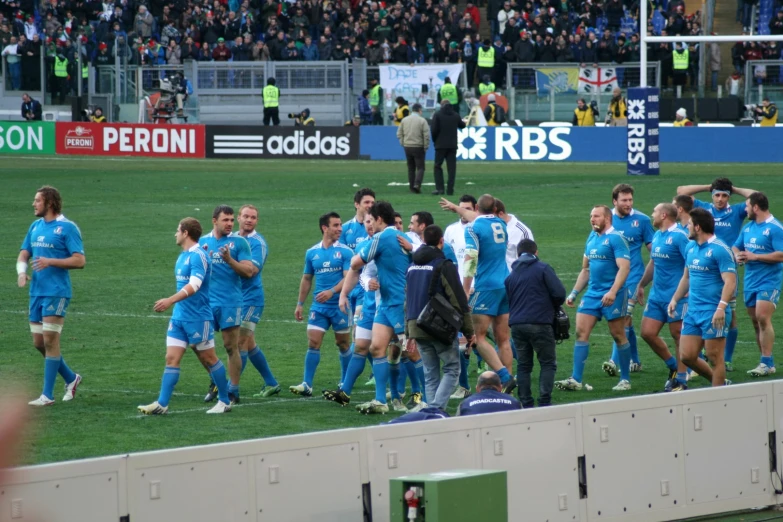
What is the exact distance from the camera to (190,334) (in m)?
10.9

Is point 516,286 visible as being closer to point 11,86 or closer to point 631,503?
point 631,503

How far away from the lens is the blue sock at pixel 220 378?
433 inches

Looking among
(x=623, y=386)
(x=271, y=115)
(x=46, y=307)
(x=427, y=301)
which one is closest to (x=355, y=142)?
(x=271, y=115)

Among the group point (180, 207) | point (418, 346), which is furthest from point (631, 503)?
point (180, 207)

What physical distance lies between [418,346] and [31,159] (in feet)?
104

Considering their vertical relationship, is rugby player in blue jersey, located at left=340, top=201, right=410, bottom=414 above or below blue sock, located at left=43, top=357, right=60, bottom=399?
above

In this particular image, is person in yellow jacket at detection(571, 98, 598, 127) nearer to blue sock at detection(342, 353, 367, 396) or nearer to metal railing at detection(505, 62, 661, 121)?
metal railing at detection(505, 62, 661, 121)

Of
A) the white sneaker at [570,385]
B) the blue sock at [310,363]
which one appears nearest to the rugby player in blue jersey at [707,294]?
the white sneaker at [570,385]

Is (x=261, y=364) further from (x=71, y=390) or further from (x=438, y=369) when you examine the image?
(x=438, y=369)

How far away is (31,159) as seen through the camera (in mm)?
39688

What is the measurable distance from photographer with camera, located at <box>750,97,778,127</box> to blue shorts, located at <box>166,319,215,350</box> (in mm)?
30249

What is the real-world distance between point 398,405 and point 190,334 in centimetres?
213

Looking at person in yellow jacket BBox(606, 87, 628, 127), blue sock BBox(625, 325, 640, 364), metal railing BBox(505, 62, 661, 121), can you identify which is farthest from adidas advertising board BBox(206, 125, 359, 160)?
blue sock BBox(625, 325, 640, 364)

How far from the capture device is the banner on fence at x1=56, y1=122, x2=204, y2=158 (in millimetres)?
41344
